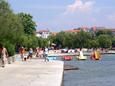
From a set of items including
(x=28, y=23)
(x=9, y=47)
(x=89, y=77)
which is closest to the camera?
(x=89, y=77)

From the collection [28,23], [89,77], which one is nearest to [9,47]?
[89,77]

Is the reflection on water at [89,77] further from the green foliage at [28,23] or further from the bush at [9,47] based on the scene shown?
the green foliage at [28,23]

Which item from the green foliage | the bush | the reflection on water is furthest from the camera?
the green foliage

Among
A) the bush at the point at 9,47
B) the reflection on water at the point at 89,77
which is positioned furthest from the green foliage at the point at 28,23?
the bush at the point at 9,47

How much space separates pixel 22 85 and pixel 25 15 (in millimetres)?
107910

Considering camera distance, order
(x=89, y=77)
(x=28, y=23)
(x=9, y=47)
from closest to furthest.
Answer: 1. (x=89, y=77)
2. (x=9, y=47)
3. (x=28, y=23)

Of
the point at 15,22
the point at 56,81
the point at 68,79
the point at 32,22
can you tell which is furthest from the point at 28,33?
the point at 56,81

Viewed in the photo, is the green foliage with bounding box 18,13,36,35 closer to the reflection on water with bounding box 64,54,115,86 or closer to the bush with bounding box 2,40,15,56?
the reflection on water with bounding box 64,54,115,86

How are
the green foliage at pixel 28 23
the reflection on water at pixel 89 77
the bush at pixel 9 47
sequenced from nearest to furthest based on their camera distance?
the reflection on water at pixel 89 77 → the bush at pixel 9 47 → the green foliage at pixel 28 23

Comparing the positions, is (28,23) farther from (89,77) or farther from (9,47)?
(89,77)

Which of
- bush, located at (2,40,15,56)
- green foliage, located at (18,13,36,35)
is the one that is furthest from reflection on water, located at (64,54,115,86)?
green foliage, located at (18,13,36,35)

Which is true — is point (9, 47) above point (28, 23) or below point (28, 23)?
below

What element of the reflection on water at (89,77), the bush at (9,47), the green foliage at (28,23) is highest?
the green foliage at (28,23)

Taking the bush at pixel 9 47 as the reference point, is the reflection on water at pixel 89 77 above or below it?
below
